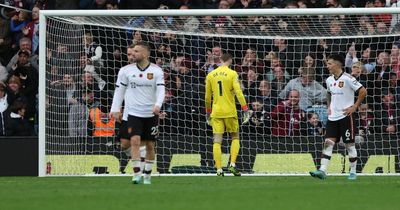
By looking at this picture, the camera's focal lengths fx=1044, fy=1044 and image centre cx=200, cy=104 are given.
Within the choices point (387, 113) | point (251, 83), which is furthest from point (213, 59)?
point (387, 113)

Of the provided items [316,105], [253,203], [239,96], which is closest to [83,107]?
→ [239,96]

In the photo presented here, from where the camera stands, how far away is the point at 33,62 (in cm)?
2038

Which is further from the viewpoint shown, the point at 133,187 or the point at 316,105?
the point at 316,105

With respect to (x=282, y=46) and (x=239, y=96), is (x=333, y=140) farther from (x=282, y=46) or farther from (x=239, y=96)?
(x=282, y=46)

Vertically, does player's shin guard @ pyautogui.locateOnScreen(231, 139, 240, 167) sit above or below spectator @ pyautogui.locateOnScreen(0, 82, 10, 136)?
below

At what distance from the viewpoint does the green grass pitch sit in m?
10.4

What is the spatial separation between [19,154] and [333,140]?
5.72 metres

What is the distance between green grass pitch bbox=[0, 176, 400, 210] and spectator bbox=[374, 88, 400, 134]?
11.5 ft

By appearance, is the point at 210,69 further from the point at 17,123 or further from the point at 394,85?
the point at 17,123

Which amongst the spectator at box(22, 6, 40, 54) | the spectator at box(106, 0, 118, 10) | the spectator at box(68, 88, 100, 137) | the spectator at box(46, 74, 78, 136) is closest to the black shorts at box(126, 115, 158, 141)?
the spectator at box(68, 88, 100, 137)

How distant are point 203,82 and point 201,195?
25.5 feet

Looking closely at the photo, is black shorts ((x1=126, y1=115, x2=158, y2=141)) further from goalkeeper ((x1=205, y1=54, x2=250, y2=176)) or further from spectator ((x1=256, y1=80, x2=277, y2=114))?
spectator ((x1=256, y1=80, x2=277, y2=114))

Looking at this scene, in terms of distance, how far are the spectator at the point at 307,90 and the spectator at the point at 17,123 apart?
4.73m

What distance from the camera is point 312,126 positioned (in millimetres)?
18578
